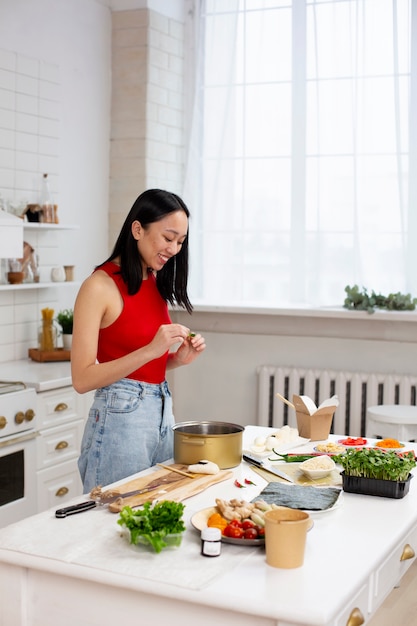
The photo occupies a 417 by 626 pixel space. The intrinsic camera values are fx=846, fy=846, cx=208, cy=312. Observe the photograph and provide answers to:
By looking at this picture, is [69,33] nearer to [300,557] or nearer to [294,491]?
[294,491]

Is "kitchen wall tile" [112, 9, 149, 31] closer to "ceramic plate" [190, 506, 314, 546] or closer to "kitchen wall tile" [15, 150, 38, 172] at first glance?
"kitchen wall tile" [15, 150, 38, 172]

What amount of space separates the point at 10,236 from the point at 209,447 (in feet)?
6.61

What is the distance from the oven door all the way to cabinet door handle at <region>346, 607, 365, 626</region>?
96.5 inches

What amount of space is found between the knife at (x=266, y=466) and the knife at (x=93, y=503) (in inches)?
16.1

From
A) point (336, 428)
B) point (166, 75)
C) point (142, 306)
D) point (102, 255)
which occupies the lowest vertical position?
point (336, 428)

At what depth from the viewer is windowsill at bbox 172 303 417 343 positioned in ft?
16.3

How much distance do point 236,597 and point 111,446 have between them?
1082 millimetres

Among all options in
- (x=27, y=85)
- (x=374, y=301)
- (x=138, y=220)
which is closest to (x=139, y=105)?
(x=27, y=85)

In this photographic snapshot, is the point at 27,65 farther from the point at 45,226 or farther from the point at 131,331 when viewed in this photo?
the point at 131,331

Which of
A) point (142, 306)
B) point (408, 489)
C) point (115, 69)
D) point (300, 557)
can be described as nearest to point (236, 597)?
point (300, 557)

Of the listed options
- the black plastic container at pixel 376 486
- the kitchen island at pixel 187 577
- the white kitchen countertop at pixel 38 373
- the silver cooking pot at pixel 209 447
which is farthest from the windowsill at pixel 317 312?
the kitchen island at pixel 187 577

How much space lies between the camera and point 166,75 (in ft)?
18.2

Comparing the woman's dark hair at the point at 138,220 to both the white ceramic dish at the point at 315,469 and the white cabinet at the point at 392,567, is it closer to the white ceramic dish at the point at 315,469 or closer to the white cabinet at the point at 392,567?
the white ceramic dish at the point at 315,469

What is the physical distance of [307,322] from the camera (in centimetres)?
521
